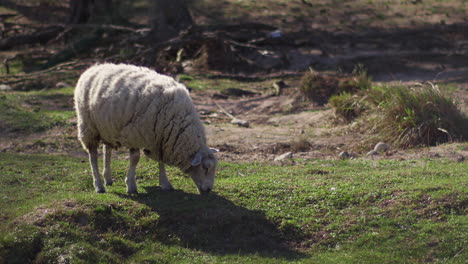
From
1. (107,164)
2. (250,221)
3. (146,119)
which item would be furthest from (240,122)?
(250,221)

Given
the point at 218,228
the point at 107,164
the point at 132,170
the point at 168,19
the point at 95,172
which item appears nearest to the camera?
the point at 218,228

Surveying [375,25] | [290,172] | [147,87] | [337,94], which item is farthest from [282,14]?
[147,87]

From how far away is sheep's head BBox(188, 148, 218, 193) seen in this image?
8.22 m

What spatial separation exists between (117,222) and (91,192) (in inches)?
51.0

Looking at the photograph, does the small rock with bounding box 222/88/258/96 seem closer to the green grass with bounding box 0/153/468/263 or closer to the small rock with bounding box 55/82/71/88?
the small rock with bounding box 55/82/71/88

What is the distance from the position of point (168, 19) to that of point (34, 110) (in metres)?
8.57

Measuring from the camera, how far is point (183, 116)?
26.7 feet

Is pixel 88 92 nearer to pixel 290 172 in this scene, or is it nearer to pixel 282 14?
pixel 290 172

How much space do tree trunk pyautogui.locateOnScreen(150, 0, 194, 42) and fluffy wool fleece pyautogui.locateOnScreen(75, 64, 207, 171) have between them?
1315 centimetres

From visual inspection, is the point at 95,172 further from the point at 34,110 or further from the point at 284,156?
Answer: the point at 34,110

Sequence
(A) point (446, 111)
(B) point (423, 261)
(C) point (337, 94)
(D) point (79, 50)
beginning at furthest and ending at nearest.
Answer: (D) point (79, 50) → (C) point (337, 94) → (A) point (446, 111) → (B) point (423, 261)

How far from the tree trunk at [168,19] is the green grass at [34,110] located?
17.2 feet

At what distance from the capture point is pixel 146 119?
8.01 metres

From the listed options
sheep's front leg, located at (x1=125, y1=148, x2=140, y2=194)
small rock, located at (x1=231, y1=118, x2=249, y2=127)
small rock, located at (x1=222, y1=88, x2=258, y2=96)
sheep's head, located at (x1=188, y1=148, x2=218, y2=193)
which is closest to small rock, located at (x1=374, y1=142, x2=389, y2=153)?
small rock, located at (x1=231, y1=118, x2=249, y2=127)
